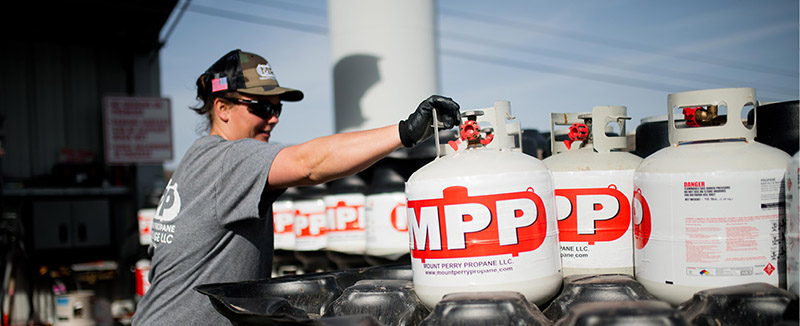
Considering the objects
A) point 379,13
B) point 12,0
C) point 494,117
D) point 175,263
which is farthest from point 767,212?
point 12,0

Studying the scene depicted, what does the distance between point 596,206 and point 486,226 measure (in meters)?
0.41

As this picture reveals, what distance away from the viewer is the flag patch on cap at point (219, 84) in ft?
8.53

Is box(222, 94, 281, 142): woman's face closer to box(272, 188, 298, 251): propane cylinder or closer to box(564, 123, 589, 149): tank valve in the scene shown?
box(564, 123, 589, 149): tank valve

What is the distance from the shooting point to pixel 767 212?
52.2 inches

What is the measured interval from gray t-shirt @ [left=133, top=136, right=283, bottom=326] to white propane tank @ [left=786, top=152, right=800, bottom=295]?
5.10 feet

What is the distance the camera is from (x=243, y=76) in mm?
2592

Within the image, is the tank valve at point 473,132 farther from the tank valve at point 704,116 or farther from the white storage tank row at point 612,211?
the tank valve at point 704,116

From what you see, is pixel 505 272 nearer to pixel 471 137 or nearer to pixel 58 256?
pixel 471 137

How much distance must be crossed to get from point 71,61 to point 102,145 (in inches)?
62.7

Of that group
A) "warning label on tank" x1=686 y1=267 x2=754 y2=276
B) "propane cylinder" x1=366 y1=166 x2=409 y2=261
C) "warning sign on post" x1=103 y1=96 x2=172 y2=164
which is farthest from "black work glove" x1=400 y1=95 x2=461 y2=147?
"warning sign on post" x1=103 y1=96 x2=172 y2=164

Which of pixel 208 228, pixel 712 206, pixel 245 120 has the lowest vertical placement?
pixel 208 228

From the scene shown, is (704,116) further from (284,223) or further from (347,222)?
(284,223)

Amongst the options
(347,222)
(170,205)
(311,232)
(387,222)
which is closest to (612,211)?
(170,205)

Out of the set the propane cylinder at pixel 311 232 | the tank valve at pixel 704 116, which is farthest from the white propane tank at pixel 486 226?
the propane cylinder at pixel 311 232
